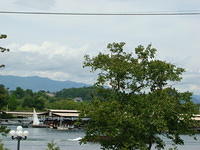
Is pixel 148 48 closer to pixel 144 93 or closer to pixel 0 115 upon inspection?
pixel 144 93

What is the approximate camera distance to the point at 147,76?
30.8 metres

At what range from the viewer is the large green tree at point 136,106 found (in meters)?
29.2

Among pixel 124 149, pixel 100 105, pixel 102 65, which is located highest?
pixel 102 65

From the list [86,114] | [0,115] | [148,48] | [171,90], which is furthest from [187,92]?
[0,115]

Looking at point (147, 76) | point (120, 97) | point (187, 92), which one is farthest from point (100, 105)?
point (187, 92)

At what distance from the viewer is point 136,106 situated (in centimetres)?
2995

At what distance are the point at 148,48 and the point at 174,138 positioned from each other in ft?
17.0

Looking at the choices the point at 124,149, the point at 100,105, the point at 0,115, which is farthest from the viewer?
the point at 0,115

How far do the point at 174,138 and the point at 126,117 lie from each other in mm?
4105

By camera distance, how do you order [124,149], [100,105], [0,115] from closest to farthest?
[124,149], [100,105], [0,115]

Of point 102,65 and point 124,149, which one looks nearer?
point 124,149

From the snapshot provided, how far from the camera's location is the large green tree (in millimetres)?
29188

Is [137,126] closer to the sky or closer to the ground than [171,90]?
closer to the ground

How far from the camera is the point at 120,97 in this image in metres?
30.3
